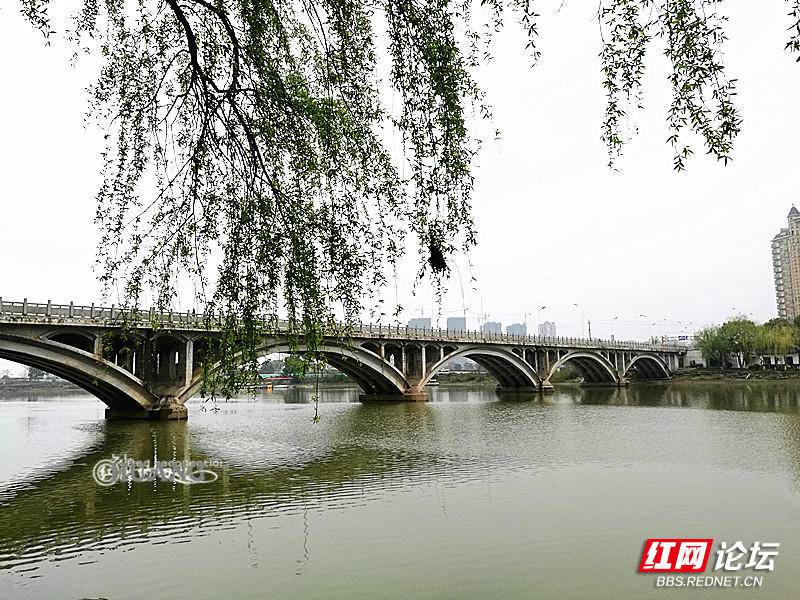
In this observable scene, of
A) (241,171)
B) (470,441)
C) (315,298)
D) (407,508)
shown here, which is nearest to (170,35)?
(241,171)

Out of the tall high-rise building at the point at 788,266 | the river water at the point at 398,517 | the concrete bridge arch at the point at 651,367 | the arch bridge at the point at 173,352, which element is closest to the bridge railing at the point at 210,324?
the arch bridge at the point at 173,352

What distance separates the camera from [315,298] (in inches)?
207

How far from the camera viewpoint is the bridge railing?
6.01 m

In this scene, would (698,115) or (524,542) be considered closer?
(698,115)

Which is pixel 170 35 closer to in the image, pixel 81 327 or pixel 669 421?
pixel 81 327

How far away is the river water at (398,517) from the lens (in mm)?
8523

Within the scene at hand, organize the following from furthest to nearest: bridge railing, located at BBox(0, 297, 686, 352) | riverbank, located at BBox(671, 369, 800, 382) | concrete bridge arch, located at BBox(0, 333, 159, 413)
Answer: riverbank, located at BBox(671, 369, 800, 382) → concrete bridge arch, located at BBox(0, 333, 159, 413) → bridge railing, located at BBox(0, 297, 686, 352)

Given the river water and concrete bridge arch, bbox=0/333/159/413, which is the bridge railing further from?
the river water

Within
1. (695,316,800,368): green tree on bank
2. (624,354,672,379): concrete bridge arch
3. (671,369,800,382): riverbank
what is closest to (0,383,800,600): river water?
(671,369,800,382): riverbank

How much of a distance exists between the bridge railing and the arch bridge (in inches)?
1.7

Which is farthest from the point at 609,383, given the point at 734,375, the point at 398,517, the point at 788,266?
the point at 788,266

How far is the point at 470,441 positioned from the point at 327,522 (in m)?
13.9

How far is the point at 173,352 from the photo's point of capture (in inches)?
1421

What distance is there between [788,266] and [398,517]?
169 meters
